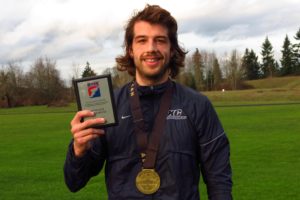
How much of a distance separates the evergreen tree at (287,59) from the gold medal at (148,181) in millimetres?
138374

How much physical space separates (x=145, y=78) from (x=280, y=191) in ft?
26.0

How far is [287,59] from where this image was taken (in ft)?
452

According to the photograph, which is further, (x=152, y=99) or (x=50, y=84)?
(x=50, y=84)

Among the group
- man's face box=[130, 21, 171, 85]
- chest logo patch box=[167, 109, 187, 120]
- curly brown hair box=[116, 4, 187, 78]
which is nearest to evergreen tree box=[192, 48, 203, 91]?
curly brown hair box=[116, 4, 187, 78]

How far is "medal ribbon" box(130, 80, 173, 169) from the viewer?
324 centimetres

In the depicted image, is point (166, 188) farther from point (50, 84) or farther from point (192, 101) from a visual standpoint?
point (50, 84)

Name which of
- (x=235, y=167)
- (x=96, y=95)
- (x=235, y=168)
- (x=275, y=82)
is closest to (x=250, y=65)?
(x=275, y=82)

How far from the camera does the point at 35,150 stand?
20.1 metres

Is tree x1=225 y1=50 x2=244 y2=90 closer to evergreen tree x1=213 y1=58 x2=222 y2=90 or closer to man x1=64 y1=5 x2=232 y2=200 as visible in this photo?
evergreen tree x1=213 y1=58 x2=222 y2=90

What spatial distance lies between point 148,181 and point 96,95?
25.8 inches

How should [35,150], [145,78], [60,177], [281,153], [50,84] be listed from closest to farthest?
[145,78] → [60,177] → [281,153] → [35,150] → [50,84]

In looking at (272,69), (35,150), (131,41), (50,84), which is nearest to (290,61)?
(272,69)

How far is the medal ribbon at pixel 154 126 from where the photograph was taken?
10.6ft

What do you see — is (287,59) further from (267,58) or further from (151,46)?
(151,46)
